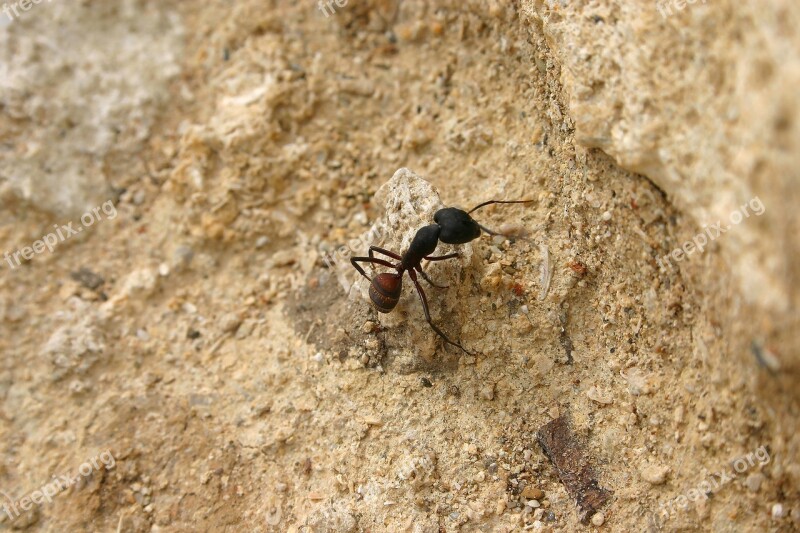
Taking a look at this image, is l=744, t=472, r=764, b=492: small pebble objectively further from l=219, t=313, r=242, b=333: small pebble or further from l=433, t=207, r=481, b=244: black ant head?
l=219, t=313, r=242, b=333: small pebble

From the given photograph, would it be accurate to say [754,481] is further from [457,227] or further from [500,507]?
[457,227]

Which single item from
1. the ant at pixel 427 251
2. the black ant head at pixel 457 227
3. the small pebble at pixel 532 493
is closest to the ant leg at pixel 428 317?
the ant at pixel 427 251

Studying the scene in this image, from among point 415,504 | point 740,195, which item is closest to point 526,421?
point 415,504

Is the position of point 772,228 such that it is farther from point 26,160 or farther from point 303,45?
point 26,160

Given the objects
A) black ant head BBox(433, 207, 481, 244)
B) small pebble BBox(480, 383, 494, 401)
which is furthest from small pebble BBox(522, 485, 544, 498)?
black ant head BBox(433, 207, 481, 244)

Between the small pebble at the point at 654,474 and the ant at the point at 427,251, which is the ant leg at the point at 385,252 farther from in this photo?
the small pebble at the point at 654,474

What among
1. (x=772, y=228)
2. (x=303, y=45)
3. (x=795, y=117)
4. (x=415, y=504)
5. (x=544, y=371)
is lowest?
(x=415, y=504)
